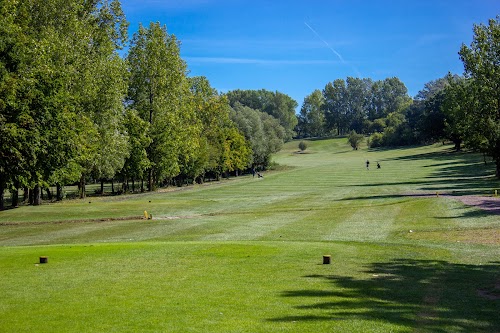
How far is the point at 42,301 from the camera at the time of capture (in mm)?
10484

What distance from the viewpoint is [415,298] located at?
11.2m

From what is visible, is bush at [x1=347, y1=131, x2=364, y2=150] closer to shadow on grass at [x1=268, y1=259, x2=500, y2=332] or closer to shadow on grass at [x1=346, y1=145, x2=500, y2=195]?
shadow on grass at [x1=346, y1=145, x2=500, y2=195]

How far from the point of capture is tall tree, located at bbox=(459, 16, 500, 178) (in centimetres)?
5256

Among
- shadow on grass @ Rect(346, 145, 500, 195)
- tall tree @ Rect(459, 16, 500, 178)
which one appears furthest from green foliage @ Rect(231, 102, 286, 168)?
tall tree @ Rect(459, 16, 500, 178)

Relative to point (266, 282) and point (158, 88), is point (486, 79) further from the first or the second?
point (266, 282)

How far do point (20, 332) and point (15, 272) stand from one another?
6.18 m

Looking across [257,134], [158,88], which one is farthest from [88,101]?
[257,134]

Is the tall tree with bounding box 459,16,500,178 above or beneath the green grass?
above

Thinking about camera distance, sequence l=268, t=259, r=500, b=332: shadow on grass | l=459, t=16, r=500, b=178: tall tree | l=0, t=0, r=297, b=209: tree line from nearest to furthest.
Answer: l=268, t=259, r=500, b=332: shadow on grass → l=0, t=0, r=297, b=209: tree line → l=459, t=16, r=500, b=178: tall tree

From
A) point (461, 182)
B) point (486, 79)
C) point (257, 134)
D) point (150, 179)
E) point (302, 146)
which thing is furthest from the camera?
point (302, 146)

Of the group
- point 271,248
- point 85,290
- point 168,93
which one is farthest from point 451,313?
point 168,93

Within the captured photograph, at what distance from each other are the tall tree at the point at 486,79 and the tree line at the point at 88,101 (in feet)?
124

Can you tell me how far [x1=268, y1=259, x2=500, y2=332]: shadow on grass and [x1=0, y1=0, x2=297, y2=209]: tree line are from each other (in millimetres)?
26382

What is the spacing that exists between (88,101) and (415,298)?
42432mm
